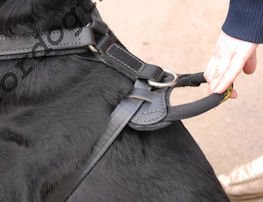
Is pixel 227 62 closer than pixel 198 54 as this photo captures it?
Yes

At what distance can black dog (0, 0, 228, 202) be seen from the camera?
129cm

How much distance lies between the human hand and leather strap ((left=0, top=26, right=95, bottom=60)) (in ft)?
0.91

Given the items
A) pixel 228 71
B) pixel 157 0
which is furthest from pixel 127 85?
pixel 157 0

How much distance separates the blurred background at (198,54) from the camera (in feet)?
7.85

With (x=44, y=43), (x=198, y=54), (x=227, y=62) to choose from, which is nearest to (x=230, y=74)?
(x=227, y=62)

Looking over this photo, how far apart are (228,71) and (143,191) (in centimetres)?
31

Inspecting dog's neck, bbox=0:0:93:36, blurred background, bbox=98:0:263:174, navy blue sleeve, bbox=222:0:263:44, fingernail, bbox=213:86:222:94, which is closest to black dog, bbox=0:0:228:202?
dog's neck, bbox=0:0:93:36

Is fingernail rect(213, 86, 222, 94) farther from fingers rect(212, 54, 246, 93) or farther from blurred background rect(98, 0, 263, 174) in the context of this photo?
blurred background rect(98, 0, 263, 174)

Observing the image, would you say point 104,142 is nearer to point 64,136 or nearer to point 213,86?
point 64,136

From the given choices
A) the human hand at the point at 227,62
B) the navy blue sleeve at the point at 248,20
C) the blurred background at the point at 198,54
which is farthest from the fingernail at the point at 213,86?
the blurred background at the point at 198,54

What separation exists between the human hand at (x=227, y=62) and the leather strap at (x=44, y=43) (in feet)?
0.91

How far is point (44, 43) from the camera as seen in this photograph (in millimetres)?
1281

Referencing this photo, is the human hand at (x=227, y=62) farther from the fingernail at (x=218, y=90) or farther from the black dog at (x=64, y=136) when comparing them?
the black dog at (x=64, y=136)

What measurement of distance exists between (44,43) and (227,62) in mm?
393
